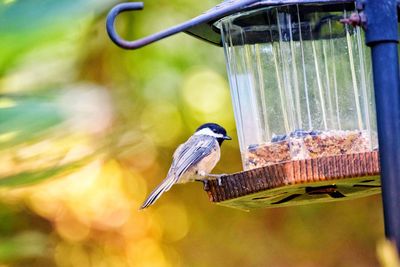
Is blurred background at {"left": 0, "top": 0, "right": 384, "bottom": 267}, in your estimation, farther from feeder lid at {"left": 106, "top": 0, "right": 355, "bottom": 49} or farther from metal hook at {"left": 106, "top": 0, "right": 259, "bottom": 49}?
metal hook at {"left": 106, "top": 0, "right": 259, "bottom": 49}

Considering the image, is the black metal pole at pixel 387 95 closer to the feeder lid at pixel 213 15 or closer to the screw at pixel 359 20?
the screw at pixel 359 20

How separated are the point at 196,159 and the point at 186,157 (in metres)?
0.03

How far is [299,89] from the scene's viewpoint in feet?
6.54

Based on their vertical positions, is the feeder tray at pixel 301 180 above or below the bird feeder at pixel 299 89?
below

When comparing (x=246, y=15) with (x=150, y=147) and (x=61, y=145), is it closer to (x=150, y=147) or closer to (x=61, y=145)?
(x=61, y=145)

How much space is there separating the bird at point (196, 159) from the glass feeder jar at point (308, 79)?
0.33m

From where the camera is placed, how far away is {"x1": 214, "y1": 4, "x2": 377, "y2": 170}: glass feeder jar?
77.5 inches

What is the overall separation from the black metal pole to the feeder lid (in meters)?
0.26

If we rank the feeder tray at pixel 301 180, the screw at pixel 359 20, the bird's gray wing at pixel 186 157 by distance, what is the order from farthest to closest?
1. the bird's gray wing at pixel 186 157
2. the feeder tray at pixel 301 180
3. the screw at pixel 359 20

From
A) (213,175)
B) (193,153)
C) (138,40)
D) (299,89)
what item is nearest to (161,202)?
(193,153)

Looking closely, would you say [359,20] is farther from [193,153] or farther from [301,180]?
[193,153]

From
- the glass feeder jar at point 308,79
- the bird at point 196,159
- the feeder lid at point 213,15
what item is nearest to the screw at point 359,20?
the feeder lid at point 213,15

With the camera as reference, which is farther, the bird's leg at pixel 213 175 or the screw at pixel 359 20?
the bird's leg at pixel 213 175

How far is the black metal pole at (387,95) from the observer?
54.2 inches
